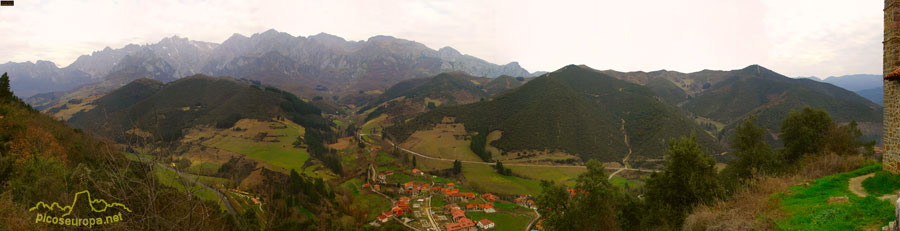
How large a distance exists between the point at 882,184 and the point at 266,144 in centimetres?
8851

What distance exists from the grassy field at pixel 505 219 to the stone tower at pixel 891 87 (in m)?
35.5

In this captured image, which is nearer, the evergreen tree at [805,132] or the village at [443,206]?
the evergreen tree at [805,132]

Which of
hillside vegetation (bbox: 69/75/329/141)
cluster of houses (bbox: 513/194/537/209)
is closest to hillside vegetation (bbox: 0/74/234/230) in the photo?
cluster of houses (bbox: 513/194/537/209)

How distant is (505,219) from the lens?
47625 millimetres

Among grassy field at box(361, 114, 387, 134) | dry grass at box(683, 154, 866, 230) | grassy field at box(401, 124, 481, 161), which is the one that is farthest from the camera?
grassy field at box(361, 114, 387, 134)

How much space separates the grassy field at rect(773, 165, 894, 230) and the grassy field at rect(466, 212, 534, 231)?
3508 centimetres

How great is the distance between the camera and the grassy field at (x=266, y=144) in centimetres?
6869

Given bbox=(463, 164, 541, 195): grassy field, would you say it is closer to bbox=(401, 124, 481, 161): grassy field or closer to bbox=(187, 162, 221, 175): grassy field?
bbox=(401, 124, 481, 161): grassy field

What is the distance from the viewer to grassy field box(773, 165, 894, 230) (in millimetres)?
7797

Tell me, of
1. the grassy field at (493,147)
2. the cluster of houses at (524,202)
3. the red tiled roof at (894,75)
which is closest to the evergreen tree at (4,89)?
the red tiled roof at (894,75)

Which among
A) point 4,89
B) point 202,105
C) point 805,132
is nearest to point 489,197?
point 805,132

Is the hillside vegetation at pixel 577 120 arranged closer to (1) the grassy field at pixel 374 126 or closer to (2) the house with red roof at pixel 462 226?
(1) the grassy field at pixel 374 126

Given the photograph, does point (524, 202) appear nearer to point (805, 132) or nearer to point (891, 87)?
point (805, 132)

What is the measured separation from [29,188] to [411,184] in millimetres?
51440
